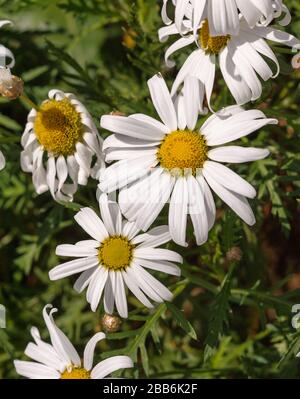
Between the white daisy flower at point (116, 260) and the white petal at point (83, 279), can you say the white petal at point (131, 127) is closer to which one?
the white daisy flower at point (116, 260)

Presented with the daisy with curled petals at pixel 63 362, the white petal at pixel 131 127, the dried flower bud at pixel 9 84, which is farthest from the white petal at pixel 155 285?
the dried flower bud at pixel 9 84

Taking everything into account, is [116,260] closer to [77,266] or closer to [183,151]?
[77,266]

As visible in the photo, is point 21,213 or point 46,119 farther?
point 21,213

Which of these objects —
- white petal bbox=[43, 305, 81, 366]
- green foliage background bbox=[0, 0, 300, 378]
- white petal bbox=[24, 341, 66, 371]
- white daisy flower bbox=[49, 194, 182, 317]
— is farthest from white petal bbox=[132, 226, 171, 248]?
white petal bbox=[24, 341, 66, 371]

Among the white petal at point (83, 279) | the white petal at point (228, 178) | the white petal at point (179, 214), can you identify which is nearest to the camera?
the white petal at point (228, 178)

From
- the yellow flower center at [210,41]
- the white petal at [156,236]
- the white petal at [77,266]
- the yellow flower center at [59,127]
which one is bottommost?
the white petal at [77,266]

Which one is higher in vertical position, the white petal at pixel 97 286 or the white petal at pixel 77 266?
the white petal at pixel 77 266
